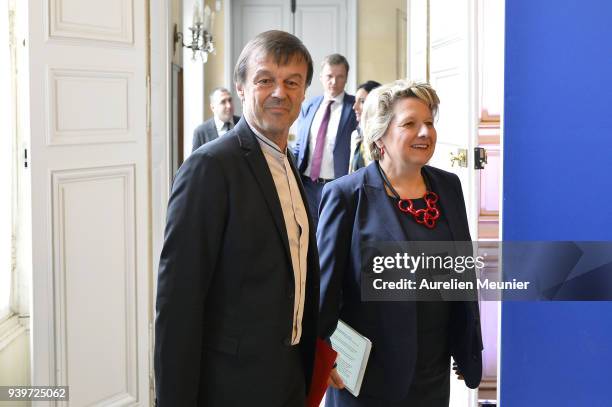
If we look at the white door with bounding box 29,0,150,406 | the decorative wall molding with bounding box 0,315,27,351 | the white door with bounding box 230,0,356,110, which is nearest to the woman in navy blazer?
the white door with bounding box 29,0,150,406

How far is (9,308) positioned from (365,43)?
21.3 ft

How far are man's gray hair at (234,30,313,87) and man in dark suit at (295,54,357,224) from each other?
337cm

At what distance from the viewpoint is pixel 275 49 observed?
163 centimetres

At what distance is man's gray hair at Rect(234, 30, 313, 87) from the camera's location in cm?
163

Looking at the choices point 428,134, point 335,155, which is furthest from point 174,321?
point 335,155

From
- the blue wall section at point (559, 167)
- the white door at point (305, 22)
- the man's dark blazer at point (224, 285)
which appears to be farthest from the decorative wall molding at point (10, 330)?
the white door at point (305, 22)

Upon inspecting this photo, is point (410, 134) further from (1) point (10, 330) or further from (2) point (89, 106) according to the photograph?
(1) point (10, 330)

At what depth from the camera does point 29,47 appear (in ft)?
8.86

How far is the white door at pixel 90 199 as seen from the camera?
2.77 m

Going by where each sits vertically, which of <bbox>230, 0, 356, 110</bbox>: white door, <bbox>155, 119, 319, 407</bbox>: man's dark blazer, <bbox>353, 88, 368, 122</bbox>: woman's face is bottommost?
<bbox>155, 119, 319, 407</bbox>: man's dark blazer

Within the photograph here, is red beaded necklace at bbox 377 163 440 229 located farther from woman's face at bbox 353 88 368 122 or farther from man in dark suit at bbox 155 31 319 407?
woman's face at bbox 353 88 368 122

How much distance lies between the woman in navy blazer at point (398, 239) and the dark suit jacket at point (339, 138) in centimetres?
295

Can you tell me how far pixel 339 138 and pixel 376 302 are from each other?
10.4 ft

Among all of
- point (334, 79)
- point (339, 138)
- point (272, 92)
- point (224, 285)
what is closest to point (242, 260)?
point (224, 285)
